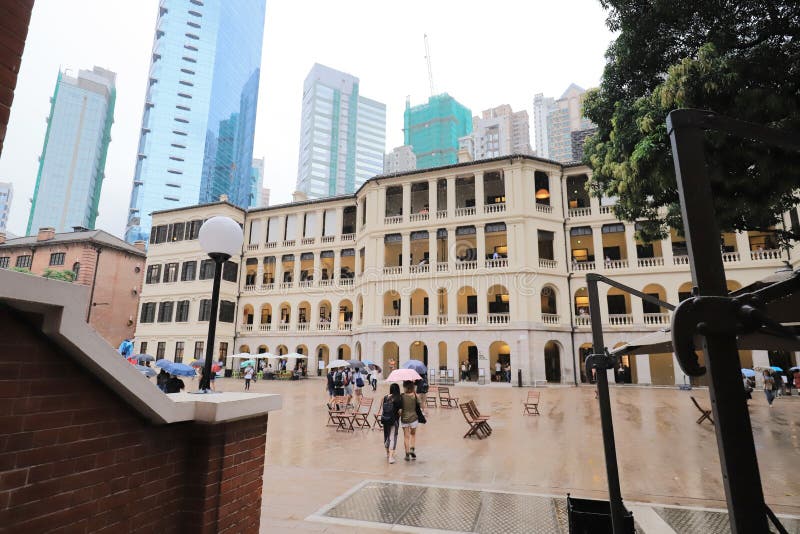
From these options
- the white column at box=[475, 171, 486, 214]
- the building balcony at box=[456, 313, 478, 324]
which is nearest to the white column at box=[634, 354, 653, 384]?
the building balcony at box=[456, 313, 478, 324]

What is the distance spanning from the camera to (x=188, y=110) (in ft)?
323

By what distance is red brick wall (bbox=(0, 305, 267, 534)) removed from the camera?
2.09 meters

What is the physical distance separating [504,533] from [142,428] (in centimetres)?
436

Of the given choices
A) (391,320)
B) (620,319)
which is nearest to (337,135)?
(391,320)

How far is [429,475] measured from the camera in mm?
7770

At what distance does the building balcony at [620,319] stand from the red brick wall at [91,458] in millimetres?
29640

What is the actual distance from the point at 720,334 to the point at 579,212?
104ft

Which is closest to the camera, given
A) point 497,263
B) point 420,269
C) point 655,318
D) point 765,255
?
point 765,255

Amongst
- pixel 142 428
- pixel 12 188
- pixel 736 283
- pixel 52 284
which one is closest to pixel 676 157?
pixel 52 284

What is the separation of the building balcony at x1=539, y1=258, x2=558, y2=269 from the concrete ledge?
28.9 meters

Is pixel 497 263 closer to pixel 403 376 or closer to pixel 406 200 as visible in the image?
pixel 406 200

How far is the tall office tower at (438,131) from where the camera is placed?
427 ft

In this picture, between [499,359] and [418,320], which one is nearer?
Answer: [418,320]

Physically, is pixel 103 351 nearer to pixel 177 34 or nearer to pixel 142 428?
pixel 142 428
